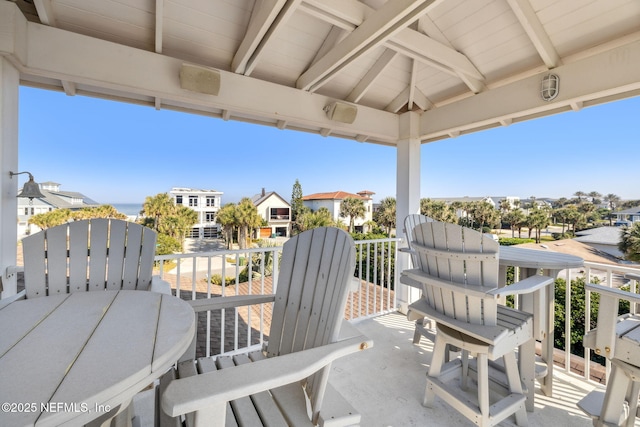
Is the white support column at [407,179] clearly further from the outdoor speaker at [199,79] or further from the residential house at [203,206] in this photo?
the residential house at [203,206]

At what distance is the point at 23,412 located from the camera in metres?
0.57

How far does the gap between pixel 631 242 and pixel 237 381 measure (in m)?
14.8

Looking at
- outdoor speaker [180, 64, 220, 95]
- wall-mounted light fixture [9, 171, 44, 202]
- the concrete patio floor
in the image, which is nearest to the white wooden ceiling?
outdoor speaker [180, 64, 220, 95]

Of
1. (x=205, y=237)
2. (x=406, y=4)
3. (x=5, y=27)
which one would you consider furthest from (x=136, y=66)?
(x=205, y=237)

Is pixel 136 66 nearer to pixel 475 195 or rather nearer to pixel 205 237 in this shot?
pixel 475 195

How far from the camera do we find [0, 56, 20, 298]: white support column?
177cm

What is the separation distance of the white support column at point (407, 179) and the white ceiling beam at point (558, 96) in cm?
19

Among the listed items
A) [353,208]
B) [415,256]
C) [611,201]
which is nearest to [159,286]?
[415,256]

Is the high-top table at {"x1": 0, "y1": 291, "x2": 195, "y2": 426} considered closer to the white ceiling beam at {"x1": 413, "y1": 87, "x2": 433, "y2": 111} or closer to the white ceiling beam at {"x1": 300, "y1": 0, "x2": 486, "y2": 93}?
the white ceiling beam at {"x1": 300, "y1": 0, "x2": 486, "y2": 93}

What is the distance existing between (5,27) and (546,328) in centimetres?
419

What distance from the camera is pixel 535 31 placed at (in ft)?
7.35

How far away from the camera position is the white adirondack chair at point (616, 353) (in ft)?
4.66

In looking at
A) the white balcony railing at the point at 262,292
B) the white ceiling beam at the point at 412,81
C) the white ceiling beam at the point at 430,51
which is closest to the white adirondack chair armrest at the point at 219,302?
the white balcony railing at the point at 262,292

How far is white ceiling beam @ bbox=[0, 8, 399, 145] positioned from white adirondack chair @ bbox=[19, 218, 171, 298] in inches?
48.1
